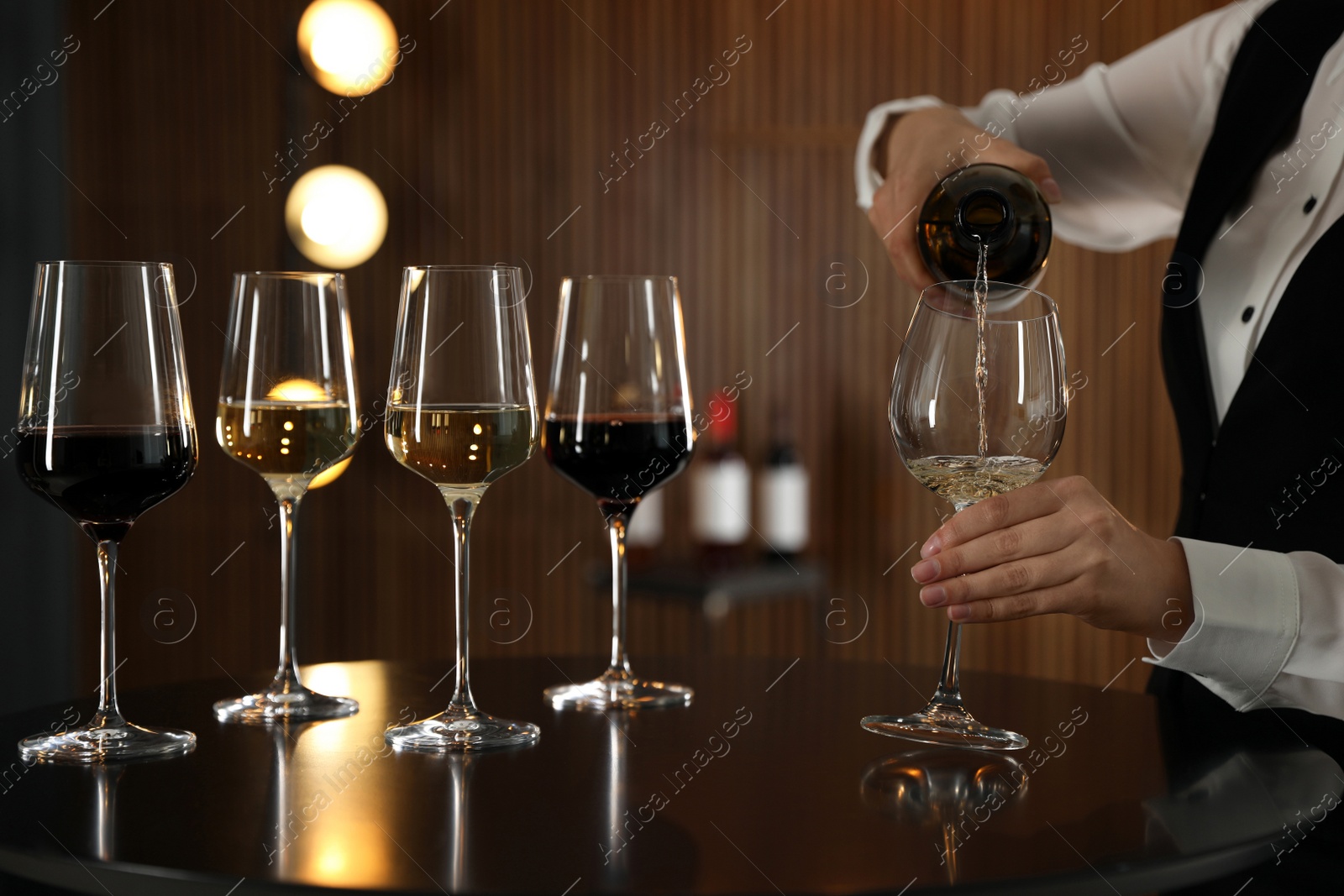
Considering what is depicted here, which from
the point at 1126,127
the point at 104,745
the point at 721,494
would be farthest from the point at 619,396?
the point at 721,494

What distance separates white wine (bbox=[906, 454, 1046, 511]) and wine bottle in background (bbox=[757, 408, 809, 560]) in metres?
2.20

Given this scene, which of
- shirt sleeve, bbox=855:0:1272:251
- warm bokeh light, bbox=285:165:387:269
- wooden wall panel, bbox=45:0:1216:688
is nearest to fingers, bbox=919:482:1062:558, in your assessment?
shirt sleeve, bbox=855:0:1272:251

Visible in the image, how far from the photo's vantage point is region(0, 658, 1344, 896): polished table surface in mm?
685

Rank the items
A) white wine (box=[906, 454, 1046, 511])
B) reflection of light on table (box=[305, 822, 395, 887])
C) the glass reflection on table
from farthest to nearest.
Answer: white wine (box=[906, 454, 1046, 511]), the glass reflection on table, reflection of light on table (box=[305, 822, 395, 887])

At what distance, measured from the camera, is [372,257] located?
374 cm

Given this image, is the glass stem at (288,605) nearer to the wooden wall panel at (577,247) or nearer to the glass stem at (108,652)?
the glass stem at (108,652)

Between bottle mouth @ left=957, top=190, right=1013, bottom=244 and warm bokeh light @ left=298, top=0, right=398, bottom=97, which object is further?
warm bokeh light @ left=298, top=0, right=398, bottom=97

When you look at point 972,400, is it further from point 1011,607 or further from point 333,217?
point 333,217

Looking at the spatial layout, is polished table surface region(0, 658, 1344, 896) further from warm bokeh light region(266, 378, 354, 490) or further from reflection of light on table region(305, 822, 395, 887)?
warm bokeh light region(266, 378, 354, 490)

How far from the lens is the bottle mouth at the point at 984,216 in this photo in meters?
1.17

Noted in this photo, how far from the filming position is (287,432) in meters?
1.15

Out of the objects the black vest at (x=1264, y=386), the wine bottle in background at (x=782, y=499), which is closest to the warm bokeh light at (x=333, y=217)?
the wine bottle in background at (x=782, y=499)

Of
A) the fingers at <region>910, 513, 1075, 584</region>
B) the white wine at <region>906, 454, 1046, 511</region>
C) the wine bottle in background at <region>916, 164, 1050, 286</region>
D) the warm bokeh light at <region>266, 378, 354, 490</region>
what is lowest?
the fingers at <region>910, 513, 1075, 584</region>

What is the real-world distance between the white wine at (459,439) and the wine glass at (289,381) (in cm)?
11
